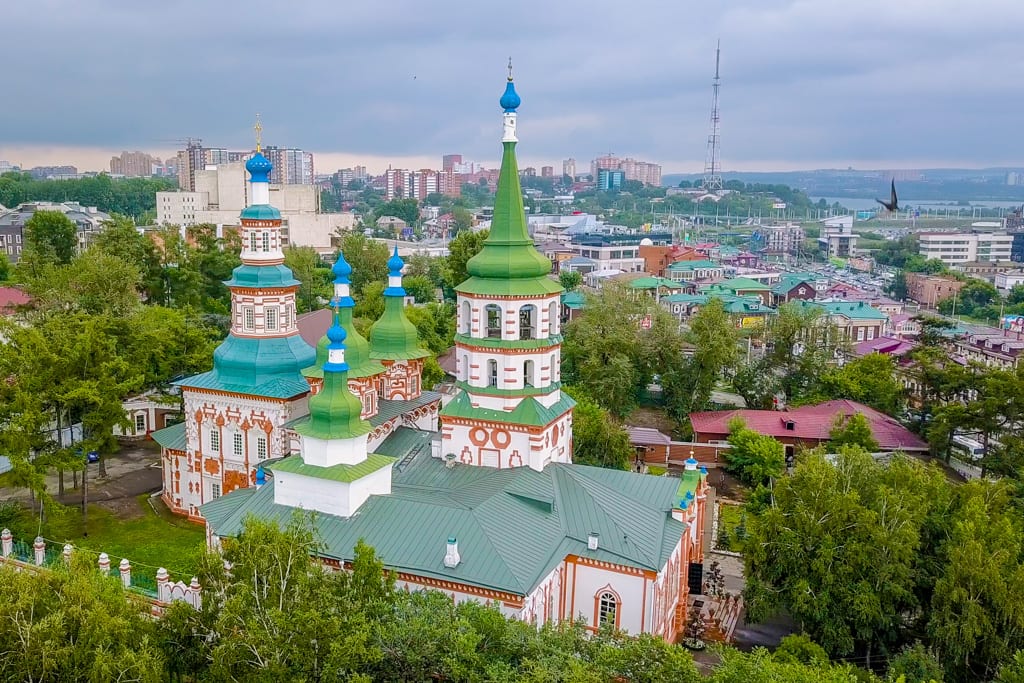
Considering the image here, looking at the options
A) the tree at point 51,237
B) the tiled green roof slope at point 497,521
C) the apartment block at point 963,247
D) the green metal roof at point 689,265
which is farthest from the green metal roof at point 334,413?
the apartment block at point 963,247

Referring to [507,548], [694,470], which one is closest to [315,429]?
[507,548]

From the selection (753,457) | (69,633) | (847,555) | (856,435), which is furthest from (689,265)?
(69,633)

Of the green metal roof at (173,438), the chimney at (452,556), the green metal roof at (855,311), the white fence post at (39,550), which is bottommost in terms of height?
the white fence post at (39,550)

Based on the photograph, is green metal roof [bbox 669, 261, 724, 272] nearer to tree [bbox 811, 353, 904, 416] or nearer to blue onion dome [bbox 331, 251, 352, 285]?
tree [bbox 811, 353, 904, 416]

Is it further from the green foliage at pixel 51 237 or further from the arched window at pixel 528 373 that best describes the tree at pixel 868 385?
the green foliage at pixel 51 237

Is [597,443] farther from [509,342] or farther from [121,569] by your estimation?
[121,569]
